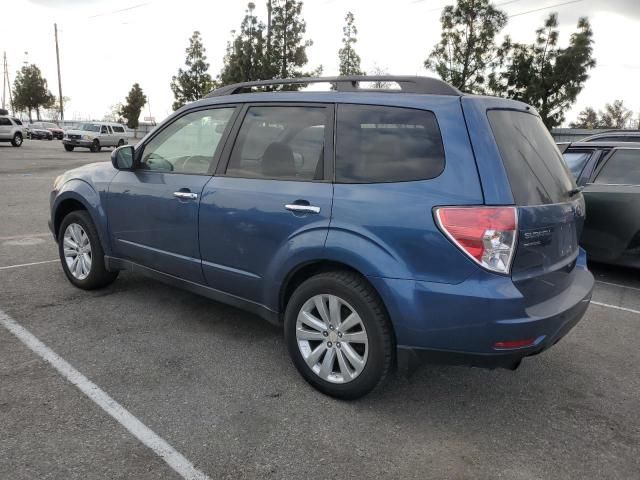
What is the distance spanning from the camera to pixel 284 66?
92.1 feet

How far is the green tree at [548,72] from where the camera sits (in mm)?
24266

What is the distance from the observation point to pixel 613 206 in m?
5.91

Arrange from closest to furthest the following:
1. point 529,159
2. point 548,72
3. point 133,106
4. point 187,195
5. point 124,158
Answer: point 529,159 < point 187,195 < point 124,158 < point 548,72 < point 133,106

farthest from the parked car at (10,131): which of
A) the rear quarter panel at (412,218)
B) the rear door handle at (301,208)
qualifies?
the rear quarter panel at (412,218)

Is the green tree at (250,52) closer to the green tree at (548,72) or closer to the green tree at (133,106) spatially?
the green tree at (548,72)

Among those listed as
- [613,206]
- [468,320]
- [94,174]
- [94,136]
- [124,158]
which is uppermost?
[94,136]

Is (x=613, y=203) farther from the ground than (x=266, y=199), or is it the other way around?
(x=266, y=199)

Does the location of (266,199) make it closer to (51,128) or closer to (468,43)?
(468,43)

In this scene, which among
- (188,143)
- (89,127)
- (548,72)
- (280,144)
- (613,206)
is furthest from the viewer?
(89,127)

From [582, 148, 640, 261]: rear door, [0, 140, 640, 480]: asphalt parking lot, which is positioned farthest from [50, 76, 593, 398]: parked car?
[582, 148, 640, 261]: rear door

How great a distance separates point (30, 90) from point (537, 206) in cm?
8139

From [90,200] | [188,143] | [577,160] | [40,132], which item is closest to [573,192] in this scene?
[188,143]

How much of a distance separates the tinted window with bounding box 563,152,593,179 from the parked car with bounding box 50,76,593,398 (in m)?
3.44

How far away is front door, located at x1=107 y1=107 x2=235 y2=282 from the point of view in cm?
375
